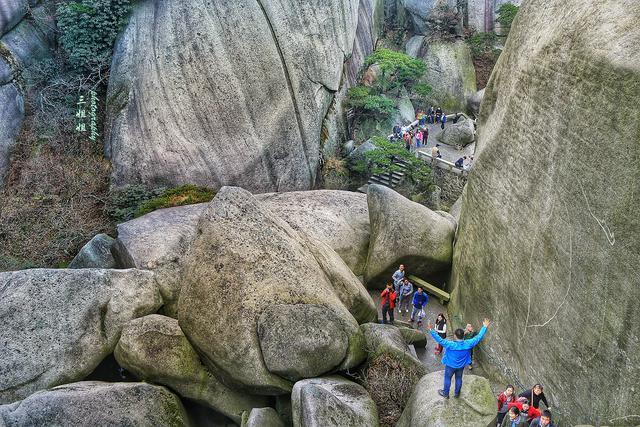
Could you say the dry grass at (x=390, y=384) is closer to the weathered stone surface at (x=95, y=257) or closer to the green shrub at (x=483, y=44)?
the weathered stone surface at (x=95, y=257)

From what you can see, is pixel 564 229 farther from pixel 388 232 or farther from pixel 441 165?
pixel 441 165

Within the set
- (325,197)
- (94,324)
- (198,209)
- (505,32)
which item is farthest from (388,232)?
(505,32)

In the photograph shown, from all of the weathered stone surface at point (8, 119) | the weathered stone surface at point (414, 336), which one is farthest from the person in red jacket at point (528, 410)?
the weathered stone surface at point (8, 119)

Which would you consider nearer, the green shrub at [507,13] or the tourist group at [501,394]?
the tourist group at [501,394]

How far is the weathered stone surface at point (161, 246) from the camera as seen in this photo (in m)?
13.4

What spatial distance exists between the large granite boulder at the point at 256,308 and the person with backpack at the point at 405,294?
300cm

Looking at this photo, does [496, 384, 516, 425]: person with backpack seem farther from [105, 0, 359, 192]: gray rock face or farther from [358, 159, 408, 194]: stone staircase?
[358, 159, 408, 194]: stone staircase

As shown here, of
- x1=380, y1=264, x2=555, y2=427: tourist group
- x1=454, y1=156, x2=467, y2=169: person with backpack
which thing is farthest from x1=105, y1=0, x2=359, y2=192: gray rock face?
x1=380, y1=264, x2=555, y2=427: tourist group

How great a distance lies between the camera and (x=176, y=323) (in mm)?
11688

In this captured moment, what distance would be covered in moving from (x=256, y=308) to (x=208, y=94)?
1063 centimetres

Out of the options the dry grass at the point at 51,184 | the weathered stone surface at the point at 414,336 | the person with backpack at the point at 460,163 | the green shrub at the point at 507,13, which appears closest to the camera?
the weathered stone surface at the point at 414,336

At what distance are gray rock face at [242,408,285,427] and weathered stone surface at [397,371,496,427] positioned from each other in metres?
2.39

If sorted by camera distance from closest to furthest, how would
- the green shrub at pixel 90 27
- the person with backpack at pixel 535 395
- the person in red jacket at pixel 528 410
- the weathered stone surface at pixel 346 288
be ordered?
the person in red jacket at pixel 528 410 < the person with backpack at pixel 535 395 < the weathered stone surface at pixel 346 288 < the green shrub at pixel 90 27

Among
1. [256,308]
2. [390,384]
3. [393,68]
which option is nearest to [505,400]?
[390,384]
